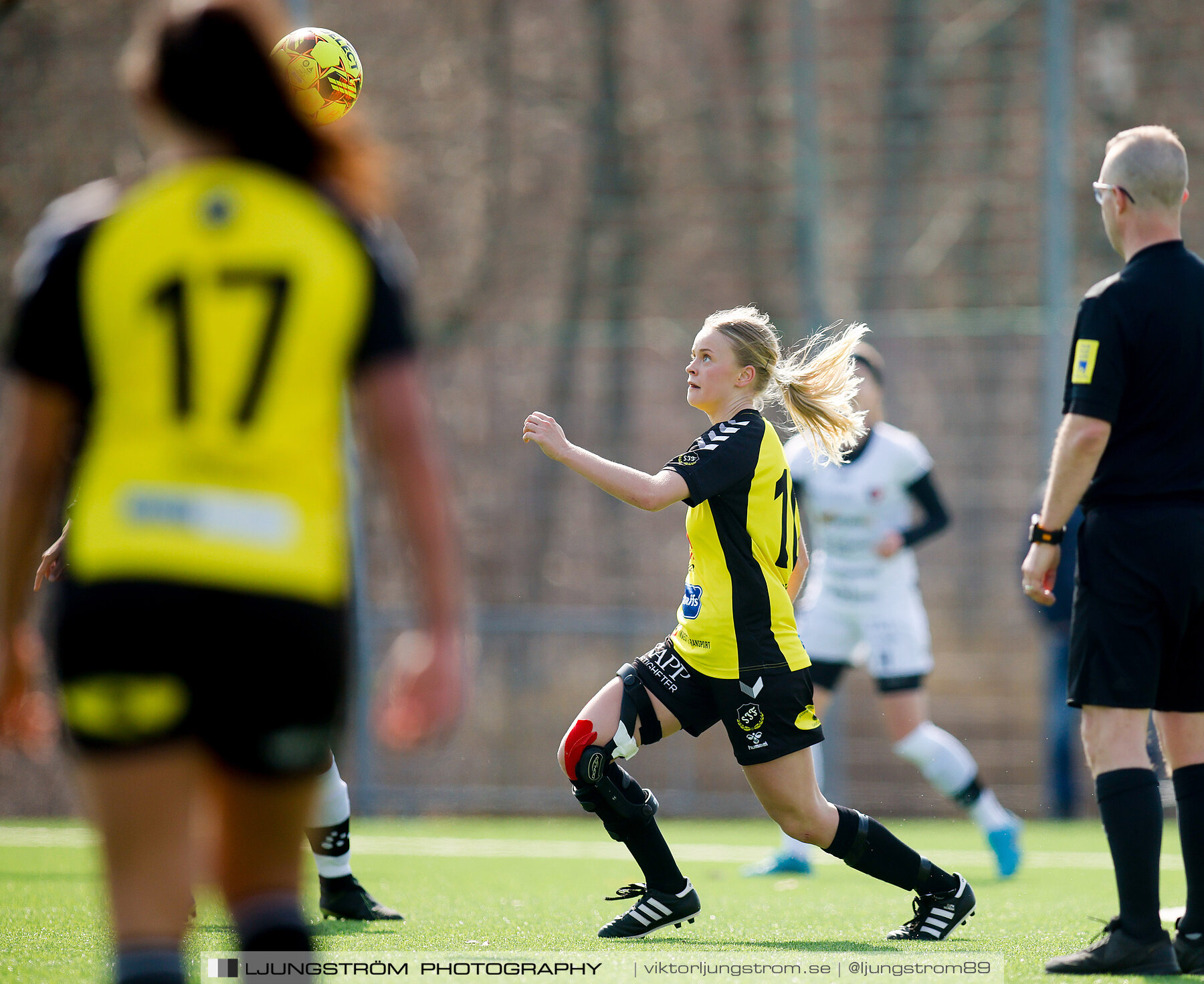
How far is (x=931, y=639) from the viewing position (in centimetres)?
1176

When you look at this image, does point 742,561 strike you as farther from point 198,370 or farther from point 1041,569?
point 198,370

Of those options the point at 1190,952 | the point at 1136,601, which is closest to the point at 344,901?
the point at 1190,952

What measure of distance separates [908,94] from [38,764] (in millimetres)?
9850

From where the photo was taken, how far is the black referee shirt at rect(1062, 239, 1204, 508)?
3.78m

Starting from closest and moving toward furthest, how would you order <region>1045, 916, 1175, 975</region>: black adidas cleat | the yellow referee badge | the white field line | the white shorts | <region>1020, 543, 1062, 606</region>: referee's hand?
<region>1045, 916, 1175, 975</region>: black adidas cleat → the yellow referee badge → <region>1020, 543, 1062, 606</region>: referee's hand → the white shorts → the white field line

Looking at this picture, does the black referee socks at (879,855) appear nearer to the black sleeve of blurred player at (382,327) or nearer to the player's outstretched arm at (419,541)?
the player's outstretched arm at (419,541)

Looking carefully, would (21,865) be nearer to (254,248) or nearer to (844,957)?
(844,957)

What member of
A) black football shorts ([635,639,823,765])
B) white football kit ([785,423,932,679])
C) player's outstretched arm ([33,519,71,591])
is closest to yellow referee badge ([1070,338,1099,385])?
black football shorts ([635,639,823,765])

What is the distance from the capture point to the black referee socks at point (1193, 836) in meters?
3.84

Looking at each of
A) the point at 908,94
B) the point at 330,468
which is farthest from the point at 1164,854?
the point at 908,94

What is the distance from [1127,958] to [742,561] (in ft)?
4.91

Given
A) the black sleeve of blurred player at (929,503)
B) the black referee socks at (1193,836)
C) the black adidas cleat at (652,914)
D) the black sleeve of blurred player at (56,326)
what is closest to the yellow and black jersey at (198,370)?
the black sleeve of blurred player at (56,326)

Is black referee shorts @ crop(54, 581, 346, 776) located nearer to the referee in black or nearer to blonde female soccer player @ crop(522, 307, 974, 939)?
blonde female soccer player @ crop(522, 307, 974, 939)

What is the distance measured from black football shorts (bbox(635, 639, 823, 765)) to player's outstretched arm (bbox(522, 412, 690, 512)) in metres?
0.58
